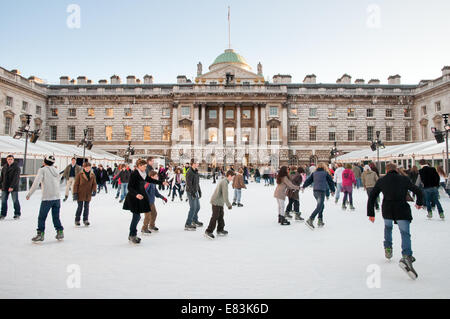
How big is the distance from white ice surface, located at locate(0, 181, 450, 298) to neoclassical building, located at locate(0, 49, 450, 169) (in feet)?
114

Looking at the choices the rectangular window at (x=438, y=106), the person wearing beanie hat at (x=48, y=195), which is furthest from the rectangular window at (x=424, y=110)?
the person wearing beanie hat at (x=48, y=195)

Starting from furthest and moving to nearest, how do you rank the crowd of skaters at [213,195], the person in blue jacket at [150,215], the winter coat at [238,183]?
the winter coat at [238,183] < the person in blue jacket at [150,215] < the crowd of skaters at [213,195]

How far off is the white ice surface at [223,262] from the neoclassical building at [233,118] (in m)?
34.7

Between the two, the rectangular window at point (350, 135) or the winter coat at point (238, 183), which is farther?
the rectangular window at point (350, 135)

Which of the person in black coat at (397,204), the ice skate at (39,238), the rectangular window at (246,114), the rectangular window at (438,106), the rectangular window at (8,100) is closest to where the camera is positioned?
the person in black coat at (397,204)

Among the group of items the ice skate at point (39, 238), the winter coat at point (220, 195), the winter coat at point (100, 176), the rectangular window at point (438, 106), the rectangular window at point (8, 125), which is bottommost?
the ice skate at point (39, 238)

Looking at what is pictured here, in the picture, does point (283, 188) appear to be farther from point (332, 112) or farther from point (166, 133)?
point (332, 112)

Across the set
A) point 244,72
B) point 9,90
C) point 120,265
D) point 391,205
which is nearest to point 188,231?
point 120,265

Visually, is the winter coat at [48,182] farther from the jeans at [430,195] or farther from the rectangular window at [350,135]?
the rectangular window at [350,135]

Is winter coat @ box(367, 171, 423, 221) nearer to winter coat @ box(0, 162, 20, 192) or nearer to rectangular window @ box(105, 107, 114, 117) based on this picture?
winter coat @ box(0, 162, 20, 192)

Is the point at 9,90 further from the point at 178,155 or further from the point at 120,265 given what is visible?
the point at 120,265

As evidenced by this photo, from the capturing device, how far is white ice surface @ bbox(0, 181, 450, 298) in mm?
3686

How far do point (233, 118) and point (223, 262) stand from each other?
4021 centimetres

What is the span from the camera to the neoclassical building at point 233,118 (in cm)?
4247
